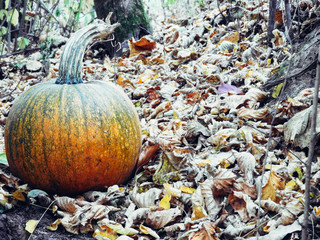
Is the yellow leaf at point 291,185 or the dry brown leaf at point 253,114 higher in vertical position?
the dry brown leaf at point 253,114

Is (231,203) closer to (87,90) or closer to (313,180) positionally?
(313,180)

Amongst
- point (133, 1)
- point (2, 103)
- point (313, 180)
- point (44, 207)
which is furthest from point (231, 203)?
point (133, 1)

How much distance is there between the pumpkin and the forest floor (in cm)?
13

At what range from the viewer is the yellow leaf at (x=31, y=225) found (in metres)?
1.83

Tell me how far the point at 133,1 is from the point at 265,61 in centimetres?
291

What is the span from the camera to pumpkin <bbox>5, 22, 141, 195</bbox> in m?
2.03

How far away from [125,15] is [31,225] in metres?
4.45

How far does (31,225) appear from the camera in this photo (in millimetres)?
1858

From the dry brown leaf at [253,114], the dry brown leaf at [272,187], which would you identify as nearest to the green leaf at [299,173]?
the dry brown leaf at [272,187]

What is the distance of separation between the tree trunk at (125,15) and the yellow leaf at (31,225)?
13.7ft

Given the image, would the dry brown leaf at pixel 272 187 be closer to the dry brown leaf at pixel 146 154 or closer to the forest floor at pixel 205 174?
the forest floor at pixel 205 174

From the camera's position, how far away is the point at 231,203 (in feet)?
6.31

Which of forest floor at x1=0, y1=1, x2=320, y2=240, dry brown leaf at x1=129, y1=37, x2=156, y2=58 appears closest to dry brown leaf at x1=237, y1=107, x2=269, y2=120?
forest floor at x1=0, y1=1, x2=320, y2=240

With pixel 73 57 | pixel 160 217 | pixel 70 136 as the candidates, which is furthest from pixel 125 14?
pixel 160 217
